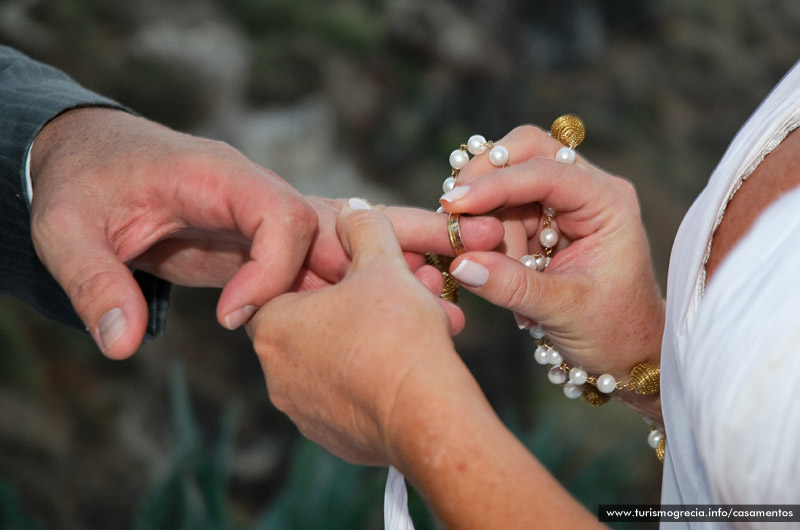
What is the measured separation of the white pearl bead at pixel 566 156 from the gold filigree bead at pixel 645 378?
0.37 metres

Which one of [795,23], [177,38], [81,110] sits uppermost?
[795,23]

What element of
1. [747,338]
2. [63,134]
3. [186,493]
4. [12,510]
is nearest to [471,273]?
[747,338]

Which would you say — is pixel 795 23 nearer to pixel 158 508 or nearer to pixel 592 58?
pixel 592 58

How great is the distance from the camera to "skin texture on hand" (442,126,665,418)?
3.62 ft

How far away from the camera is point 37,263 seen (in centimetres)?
123

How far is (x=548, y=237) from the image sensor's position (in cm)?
124

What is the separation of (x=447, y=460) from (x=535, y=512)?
93 mm

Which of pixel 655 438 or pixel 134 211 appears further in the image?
pixel 655 438

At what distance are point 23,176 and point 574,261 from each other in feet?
2.92

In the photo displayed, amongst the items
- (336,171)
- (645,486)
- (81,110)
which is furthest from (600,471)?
(336,171)

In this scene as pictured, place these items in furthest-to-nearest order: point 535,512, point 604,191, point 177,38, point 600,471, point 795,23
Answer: point 795,23 < point 177,38 < point 600,471 < point 604,191 < point 535,512

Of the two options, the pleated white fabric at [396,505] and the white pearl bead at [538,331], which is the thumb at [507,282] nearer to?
the white pearl bead at [538,331]

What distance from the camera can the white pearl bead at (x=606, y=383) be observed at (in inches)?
48.2

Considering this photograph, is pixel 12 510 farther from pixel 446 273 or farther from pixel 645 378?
pixel 645 378
